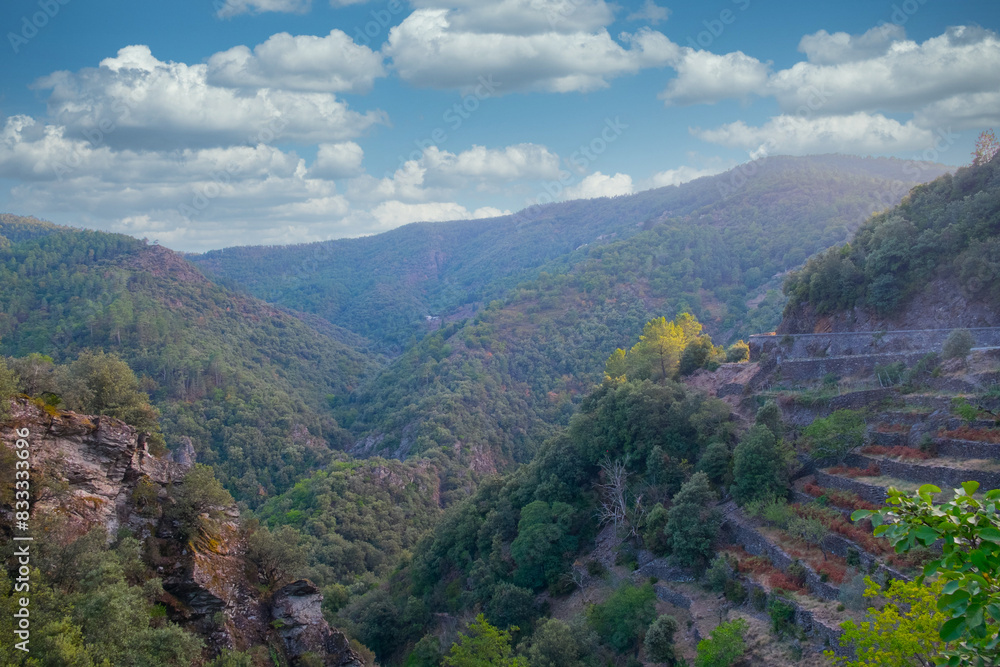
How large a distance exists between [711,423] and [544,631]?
1401 centimetres

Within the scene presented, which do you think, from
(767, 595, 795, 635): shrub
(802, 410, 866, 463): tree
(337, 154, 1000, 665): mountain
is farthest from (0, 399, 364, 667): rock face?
(802, 410, 866, 463): tree

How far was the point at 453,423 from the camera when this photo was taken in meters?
89.0

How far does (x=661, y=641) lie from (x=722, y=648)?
3628 millimetres

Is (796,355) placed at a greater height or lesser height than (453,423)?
greater

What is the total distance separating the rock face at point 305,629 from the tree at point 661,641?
41.8 ft

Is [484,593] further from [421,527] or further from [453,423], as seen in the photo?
[453,423]

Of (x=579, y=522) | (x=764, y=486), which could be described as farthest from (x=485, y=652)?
(x=764, y=486)

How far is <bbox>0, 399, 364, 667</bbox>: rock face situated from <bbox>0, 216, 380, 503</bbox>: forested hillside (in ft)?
171

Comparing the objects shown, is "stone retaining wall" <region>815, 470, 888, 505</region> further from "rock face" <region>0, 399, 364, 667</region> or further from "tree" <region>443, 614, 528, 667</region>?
"rock face" <region>0, 399, 364, 667</region>

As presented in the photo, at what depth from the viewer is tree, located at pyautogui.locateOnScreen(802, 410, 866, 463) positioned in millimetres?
25469

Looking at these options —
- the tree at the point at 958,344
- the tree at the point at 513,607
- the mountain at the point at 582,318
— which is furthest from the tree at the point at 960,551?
the mountain at the point at 582,318

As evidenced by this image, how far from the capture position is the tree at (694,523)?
26688 mm

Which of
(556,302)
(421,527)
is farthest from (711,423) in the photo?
(556,302)

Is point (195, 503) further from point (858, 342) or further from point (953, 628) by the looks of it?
point (858, 342)
